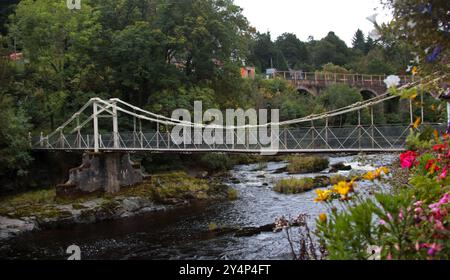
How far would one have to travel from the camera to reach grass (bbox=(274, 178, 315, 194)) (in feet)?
58.3

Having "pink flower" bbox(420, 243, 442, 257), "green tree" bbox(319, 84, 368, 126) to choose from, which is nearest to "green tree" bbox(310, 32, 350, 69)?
"green tree" bbox(319, 84, 368, 126)

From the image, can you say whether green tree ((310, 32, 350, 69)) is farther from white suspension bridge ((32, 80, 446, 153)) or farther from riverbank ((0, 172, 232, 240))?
riverbank ((0, 172, 232, 240))

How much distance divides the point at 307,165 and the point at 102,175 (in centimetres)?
1004

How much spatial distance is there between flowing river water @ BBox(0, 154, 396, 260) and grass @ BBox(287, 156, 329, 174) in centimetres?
506

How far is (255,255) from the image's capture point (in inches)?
385

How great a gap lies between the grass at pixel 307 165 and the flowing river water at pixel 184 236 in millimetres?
5061

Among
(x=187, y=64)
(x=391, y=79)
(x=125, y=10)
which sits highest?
(x=125, y=10)

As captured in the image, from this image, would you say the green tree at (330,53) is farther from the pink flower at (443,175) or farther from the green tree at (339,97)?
the pink flower at (443,175)

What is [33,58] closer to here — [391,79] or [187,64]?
[187,64]

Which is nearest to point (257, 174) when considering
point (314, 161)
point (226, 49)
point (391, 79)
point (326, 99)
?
point (314, 161)

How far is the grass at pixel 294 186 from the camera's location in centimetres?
1778

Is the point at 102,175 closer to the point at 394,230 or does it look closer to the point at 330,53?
the point at 394,230

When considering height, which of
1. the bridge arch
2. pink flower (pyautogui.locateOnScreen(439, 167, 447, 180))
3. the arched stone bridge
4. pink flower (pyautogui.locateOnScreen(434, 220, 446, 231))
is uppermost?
the arched stone bridge
